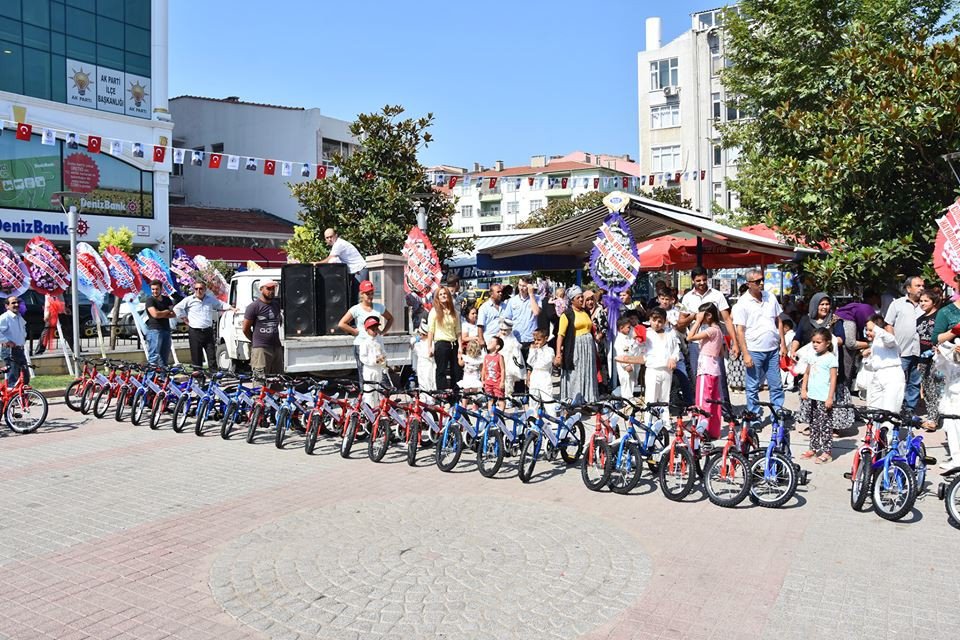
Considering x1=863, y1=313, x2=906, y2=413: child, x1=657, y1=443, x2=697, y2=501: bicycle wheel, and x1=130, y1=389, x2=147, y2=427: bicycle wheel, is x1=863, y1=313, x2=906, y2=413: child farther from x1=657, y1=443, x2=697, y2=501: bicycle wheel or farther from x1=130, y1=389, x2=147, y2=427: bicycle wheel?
x1=130, y1=389, x2=147, y2=427: bicycle wheel

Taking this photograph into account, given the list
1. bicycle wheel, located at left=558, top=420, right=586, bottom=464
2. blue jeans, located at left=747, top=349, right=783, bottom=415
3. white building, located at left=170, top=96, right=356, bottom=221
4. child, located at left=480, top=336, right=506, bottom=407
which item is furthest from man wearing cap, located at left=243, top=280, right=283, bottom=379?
white building, located at left=170, top=96, right=356, bottom=221

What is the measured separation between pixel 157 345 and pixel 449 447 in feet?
21.7

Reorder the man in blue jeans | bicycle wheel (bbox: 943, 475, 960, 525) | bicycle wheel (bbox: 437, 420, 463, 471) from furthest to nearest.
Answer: the man in blue jeans, bicycle wheel (bbox: 437, 420, 463, 471), bicycle wheel (bbox: 943, 475, 960, 525)

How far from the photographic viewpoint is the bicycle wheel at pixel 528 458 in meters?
7.35

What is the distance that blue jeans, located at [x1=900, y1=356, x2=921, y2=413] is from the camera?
9648 millimetres

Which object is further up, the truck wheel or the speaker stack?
the speaker stack

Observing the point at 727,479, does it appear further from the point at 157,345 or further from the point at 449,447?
the point at 157,345

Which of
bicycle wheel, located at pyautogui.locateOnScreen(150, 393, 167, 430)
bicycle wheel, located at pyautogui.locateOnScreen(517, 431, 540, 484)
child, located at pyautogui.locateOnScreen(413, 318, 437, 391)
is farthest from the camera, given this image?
bicycle wheel, located at pyautogui.locateOnScreen(150, 393, 167, 430)

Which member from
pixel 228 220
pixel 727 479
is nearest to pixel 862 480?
pixel 727 479

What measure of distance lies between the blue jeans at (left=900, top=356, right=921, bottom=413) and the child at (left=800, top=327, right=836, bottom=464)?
2090 millimetres

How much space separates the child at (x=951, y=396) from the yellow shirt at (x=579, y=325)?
4118mm

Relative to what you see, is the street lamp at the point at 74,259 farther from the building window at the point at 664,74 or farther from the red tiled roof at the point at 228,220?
the building window at the point at 664,74

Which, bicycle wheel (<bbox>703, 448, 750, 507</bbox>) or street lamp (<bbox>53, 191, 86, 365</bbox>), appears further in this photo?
street lamp (<bbox>53, 191, 86, 365</bbox>)

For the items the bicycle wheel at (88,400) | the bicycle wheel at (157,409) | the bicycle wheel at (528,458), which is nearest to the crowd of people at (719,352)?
the bicycle wheel at (528,458)
